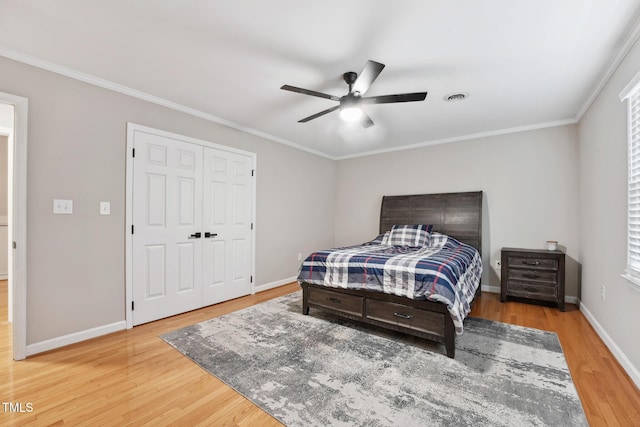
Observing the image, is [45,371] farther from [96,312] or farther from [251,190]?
[251,190]

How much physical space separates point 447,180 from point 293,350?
3675 mm

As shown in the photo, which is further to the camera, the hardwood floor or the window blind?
the window blind

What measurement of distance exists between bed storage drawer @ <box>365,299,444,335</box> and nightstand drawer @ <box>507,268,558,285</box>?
2081mm

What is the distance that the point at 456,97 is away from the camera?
3086mm

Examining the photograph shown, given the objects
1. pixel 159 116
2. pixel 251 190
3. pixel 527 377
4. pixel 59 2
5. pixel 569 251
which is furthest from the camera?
pixel 251 190

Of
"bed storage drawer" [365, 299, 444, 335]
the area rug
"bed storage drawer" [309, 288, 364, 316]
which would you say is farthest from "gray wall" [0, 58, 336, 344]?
"bed storage drawer" [365, 299, 444, 335]

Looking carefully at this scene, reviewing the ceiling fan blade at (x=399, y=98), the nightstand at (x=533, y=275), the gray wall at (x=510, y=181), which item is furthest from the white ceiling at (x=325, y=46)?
the nightstand at (x=533, y=275)

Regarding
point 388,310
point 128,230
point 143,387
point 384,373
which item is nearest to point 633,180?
point 388,310

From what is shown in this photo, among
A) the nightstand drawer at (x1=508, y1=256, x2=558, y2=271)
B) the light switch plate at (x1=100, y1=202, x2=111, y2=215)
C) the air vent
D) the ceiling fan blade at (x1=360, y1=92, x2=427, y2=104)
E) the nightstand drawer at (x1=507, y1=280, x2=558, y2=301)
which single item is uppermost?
Answer: the air vent

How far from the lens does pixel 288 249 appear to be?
4.89 metres

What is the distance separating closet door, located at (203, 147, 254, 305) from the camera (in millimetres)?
3654

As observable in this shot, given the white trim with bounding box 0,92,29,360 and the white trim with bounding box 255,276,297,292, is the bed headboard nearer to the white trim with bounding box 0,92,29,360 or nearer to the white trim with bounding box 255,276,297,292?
the white trim with bounding box 255,276,297,292

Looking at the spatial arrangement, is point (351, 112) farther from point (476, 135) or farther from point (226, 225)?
point (476, 135)

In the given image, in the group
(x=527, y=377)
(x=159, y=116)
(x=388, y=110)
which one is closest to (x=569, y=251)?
(x=527, y=377)
